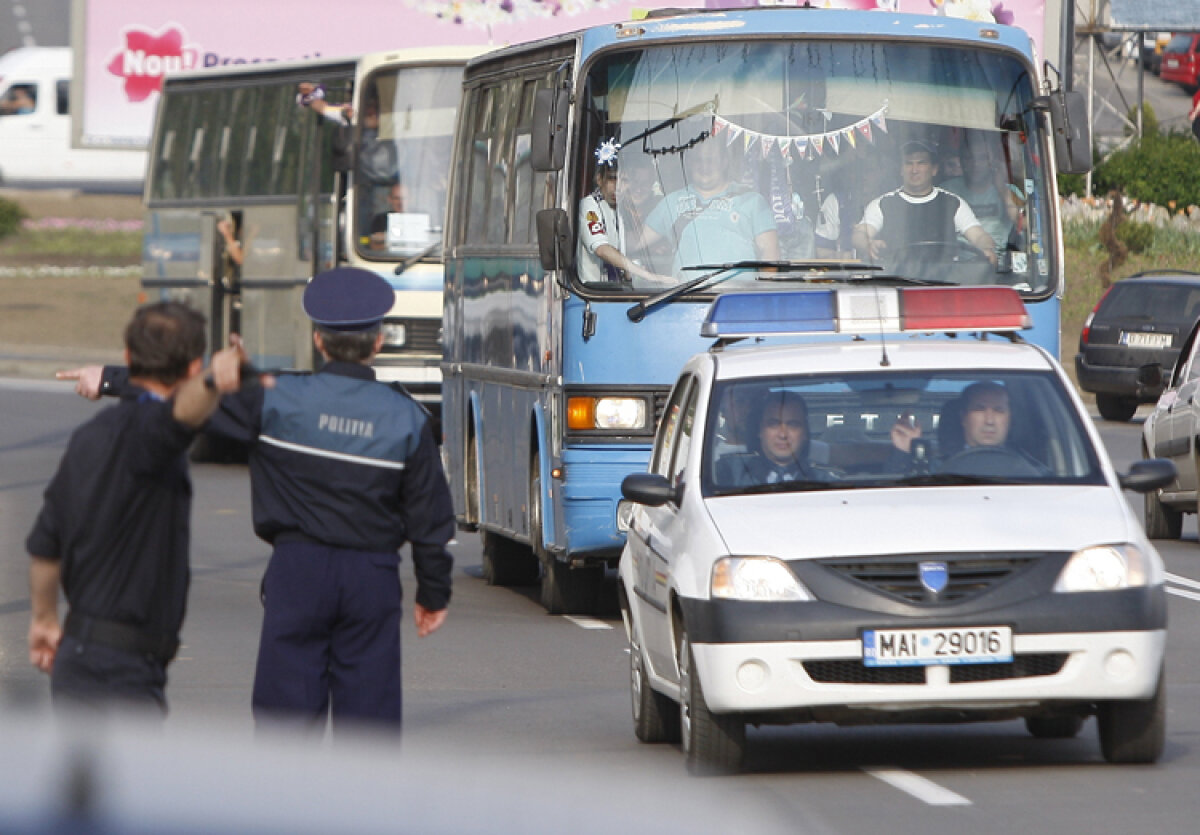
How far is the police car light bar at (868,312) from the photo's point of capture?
9.93m

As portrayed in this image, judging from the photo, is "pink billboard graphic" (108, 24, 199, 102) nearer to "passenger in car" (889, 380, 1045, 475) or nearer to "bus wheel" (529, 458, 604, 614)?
"bus wheel" (529, 458, 604, 614)

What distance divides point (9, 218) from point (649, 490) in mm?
51379

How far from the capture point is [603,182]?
1355 cm

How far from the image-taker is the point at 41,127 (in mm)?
58719

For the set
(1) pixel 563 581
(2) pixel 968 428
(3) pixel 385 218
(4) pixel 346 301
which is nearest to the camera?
(4) pixel 346 301

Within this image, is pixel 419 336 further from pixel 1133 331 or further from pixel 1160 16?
pixel 1160 16

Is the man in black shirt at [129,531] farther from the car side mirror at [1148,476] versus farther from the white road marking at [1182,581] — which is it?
the white road marking at [1182,581]

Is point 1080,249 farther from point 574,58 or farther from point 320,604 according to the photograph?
point 320,604

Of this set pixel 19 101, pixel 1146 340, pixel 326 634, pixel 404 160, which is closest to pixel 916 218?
pixel 326 634

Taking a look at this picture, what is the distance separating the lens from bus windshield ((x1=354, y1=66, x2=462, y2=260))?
23.0 metres

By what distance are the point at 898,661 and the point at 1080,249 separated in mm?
38845

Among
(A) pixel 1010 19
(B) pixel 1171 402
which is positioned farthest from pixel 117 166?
(B) pixel 1171 402

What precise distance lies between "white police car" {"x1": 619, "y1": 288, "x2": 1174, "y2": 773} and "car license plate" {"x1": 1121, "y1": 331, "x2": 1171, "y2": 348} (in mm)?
21390

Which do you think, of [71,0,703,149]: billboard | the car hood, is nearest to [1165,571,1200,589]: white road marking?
the car hood
